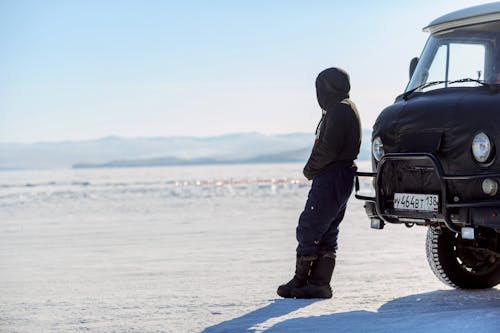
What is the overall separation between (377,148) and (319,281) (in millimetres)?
1215

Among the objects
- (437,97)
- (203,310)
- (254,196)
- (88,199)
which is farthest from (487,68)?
(88,199)

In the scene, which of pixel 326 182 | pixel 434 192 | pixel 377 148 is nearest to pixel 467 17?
pixel 377 148

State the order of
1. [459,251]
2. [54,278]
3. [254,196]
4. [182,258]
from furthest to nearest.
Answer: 1. [254,196]
2. [182,258]
3. [54,278]
4. [459,251]

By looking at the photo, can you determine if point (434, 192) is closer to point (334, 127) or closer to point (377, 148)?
point (377, 148)

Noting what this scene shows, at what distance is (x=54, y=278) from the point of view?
8359 mm

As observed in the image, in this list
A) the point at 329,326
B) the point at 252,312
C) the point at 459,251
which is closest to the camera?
the point at 329,326

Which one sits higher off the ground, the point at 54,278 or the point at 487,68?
the point at 487,68

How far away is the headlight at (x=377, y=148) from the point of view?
6910 millimetres

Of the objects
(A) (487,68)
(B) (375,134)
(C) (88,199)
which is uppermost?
(A) (487,68)

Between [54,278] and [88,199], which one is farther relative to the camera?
[88,199]

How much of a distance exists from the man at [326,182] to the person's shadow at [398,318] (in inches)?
10.9

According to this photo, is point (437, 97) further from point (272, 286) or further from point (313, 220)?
point (272, 286)

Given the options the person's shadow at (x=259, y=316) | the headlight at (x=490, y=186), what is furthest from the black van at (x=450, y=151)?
the person's shadow at (x=259, y=316)

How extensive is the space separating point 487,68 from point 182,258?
15.1 ft
